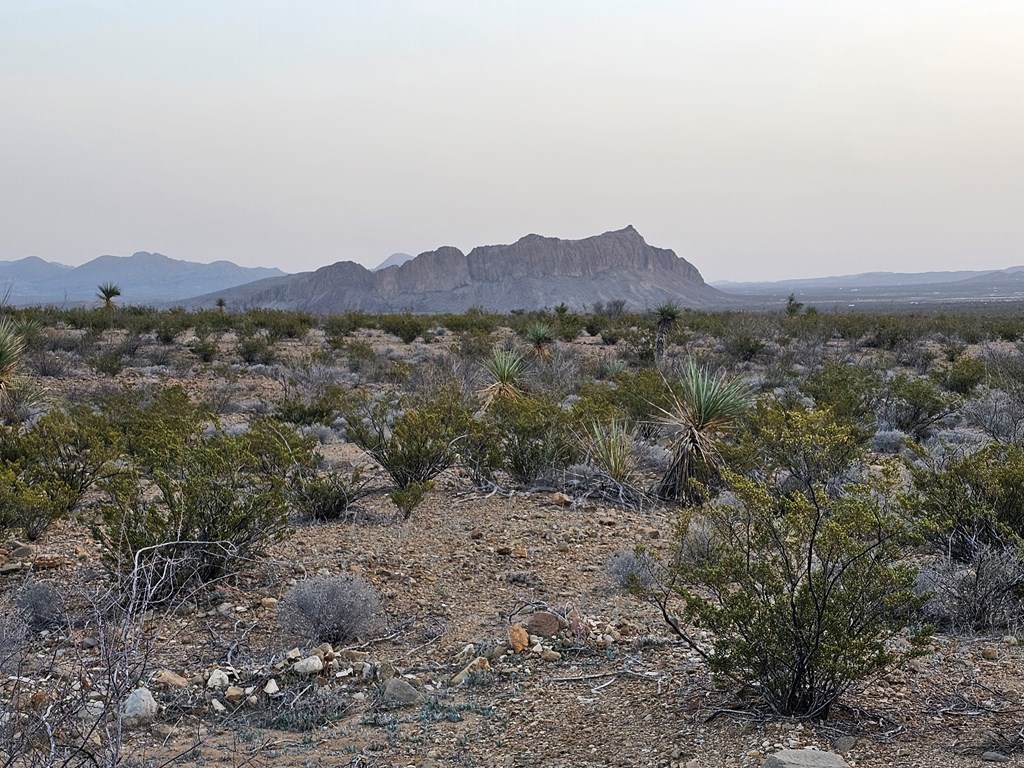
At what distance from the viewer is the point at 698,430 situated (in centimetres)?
895

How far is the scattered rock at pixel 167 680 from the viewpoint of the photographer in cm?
467

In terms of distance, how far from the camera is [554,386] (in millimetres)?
16453

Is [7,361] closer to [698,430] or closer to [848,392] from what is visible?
[698,430]

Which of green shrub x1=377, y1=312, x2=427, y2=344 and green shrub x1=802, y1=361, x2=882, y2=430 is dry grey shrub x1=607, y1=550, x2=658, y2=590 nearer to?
green shrub x1=802, y1=361, x2=882, y2=430

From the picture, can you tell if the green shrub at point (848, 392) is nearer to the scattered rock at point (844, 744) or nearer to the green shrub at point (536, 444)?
the green shrub at point (536, 444)

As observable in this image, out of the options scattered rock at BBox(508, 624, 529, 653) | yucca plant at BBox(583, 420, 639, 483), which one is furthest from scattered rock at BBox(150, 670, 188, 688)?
yucca plant at BBox(583, 420, 639, 483)

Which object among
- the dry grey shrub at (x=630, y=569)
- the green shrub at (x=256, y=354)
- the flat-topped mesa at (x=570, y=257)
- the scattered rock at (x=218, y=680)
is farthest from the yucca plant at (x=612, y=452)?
the flat-topped mesa at (x=570, y=257)

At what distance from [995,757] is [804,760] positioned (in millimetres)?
810

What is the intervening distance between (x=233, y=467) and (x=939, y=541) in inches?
213

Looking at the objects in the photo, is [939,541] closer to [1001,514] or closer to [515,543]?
[1001,514]

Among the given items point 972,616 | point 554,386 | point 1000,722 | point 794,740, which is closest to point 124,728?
point 794,740

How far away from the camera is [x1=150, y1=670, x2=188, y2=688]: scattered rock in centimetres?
467

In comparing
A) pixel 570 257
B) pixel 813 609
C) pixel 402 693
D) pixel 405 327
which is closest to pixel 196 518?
pixel 402 693

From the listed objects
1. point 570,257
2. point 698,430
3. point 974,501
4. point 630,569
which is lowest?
point 630,569
